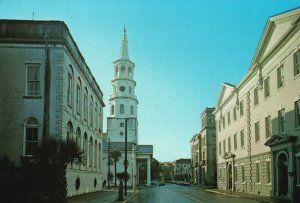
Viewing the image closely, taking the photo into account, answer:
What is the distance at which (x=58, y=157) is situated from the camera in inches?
741

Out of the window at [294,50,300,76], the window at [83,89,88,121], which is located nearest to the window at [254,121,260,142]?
the window at [294,50,300,76]

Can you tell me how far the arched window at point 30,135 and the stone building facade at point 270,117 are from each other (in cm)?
1596

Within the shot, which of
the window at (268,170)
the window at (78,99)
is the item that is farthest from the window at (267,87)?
the window at (78,99)

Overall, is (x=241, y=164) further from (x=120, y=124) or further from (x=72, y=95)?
(x=120, y=124)

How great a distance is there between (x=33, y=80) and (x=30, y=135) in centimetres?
357

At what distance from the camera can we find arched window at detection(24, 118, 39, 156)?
29562mm

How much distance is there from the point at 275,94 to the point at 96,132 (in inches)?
916

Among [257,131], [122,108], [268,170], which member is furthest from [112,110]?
[268,170]

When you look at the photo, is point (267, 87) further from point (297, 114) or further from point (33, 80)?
point (33, 80)

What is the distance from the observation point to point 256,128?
4316cm

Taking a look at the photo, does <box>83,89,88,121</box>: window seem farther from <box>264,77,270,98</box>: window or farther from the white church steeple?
the white church steeple

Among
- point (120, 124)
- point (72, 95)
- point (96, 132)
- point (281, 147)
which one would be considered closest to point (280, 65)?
point (281, 147)

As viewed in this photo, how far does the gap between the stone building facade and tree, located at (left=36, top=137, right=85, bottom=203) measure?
12.5 m

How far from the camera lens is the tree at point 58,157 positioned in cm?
1831
